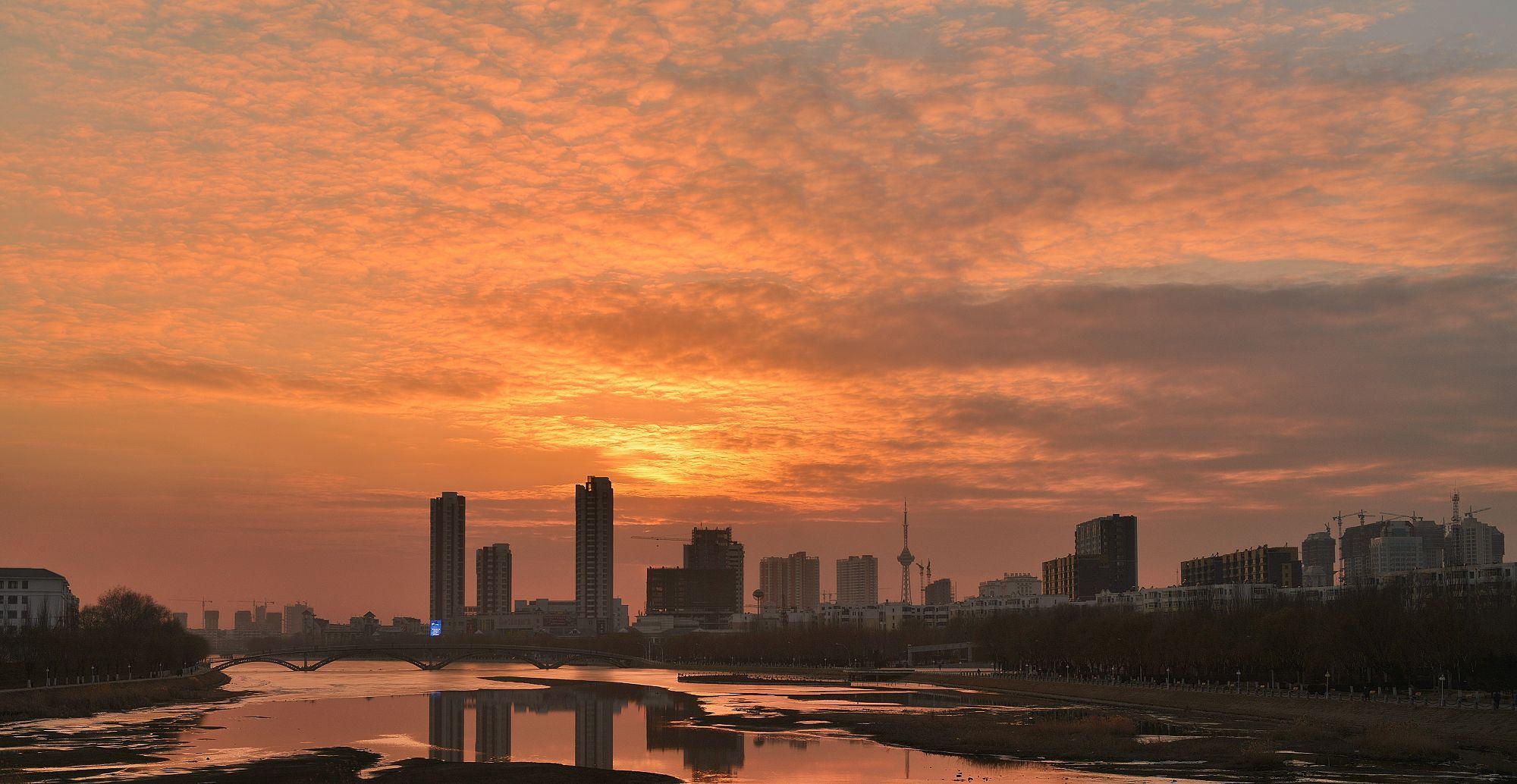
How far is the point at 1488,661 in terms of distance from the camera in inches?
4761

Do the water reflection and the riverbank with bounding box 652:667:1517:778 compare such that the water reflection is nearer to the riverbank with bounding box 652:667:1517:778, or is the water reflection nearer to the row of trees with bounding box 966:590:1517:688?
the riverbank with bounding box 652:667:1517:778

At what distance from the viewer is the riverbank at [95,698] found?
5236 inches

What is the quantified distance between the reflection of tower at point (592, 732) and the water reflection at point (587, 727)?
6 cm

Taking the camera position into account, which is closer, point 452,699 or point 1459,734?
point 1459,734

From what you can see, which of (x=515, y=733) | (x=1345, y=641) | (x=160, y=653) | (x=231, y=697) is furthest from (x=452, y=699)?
(x=1345, y=641)

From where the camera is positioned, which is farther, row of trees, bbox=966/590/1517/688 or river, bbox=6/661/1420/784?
row of trees, bbox=966/590/1517/688

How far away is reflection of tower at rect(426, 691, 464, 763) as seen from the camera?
104 m

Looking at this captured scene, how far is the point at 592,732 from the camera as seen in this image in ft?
413

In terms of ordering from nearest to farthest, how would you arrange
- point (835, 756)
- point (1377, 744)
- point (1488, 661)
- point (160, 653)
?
point (1377, 744) → point (835, 756) → point (1488, 661) → point (160, 653)

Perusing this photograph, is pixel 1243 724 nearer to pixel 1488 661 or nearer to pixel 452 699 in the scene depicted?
pixel 1488 661

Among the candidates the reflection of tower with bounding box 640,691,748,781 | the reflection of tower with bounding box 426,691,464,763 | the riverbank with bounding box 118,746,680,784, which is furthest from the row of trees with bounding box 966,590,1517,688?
the reflection of tower with bounding box 426,691,464,763

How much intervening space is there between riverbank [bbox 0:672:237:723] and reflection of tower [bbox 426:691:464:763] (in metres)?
28.8

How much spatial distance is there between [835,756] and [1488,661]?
206 ft

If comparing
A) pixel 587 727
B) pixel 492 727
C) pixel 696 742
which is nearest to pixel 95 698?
pixel 492 727
